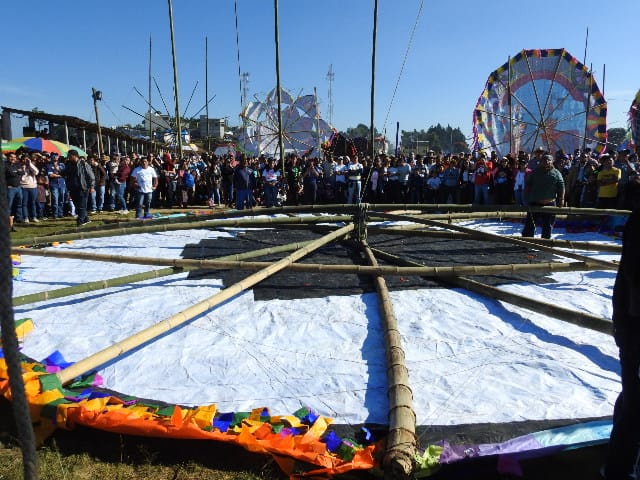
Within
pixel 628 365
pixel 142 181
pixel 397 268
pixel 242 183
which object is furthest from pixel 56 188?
pixel 628 365

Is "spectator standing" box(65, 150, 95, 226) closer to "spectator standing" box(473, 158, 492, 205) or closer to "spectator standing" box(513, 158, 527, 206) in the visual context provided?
"spectator standing" box(473, 158, 492, 205)

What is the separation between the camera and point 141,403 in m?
2.61

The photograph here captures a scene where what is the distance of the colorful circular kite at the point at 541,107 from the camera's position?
12.5 m

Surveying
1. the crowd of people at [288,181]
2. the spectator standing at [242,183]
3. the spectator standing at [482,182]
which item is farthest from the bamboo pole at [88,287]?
the spectator standing at [482,182]

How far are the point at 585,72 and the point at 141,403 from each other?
13.3m

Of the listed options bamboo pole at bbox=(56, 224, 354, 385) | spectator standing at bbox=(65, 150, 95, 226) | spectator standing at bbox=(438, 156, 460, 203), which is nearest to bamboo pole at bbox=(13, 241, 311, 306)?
bamboo pole at bbox=(56, 224, 354, 385)

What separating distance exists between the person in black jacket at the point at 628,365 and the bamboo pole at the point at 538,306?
4.67 ft

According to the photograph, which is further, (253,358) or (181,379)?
(253,358)

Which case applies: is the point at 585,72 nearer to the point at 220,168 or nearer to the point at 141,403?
the point at 220,168

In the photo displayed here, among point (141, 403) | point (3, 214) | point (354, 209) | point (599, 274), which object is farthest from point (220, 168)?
point (3, 214)

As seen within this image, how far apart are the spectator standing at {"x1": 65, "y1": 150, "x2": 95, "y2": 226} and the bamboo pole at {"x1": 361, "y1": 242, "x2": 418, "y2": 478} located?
7240 millimetres

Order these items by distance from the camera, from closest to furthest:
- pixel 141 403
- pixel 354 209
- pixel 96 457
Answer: pixel 96 457
pixel 141 403
pixel 354 209

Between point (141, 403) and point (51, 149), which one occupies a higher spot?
point (51, 149)

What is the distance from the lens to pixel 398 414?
2.31m
